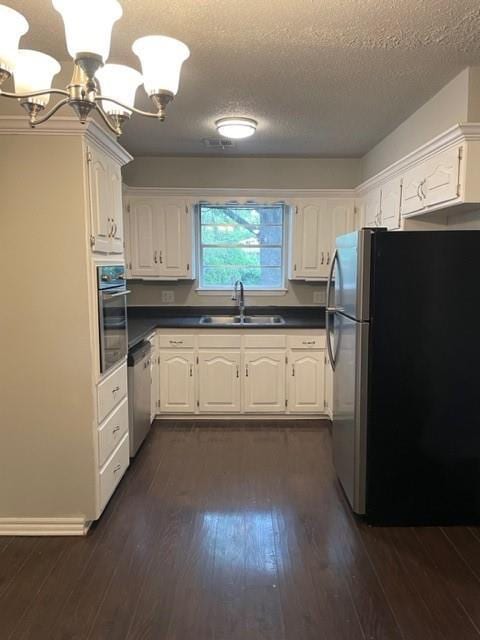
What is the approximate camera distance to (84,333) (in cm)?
235

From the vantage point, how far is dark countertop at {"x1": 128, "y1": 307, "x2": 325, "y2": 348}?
4004mm

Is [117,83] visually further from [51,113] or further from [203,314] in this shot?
[203,314]

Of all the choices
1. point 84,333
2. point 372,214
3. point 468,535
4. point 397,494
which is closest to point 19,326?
point 84,333

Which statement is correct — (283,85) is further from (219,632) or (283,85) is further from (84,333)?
(219,632)

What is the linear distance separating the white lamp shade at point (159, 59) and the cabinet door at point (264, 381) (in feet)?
9.22

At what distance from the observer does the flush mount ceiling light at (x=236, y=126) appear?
3207 millimetres

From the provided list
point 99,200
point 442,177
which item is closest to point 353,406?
point 442,177

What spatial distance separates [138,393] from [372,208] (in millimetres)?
2471

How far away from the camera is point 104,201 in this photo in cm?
253

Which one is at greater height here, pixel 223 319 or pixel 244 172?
pixel 244 172

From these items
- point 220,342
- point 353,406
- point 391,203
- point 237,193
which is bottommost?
point 353,406

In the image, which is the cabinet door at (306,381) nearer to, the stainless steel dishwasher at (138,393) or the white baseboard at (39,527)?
the stainless steel dishwasher at (138,393)

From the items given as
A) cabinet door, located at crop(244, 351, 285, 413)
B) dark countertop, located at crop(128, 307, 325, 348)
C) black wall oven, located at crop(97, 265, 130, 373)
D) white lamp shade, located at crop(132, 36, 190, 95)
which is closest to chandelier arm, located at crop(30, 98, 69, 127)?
white lamp shade, located at crop(132, 36, 190, 95)

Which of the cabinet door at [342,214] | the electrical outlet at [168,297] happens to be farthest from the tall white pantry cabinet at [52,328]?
the cabinet door at [342,214]
